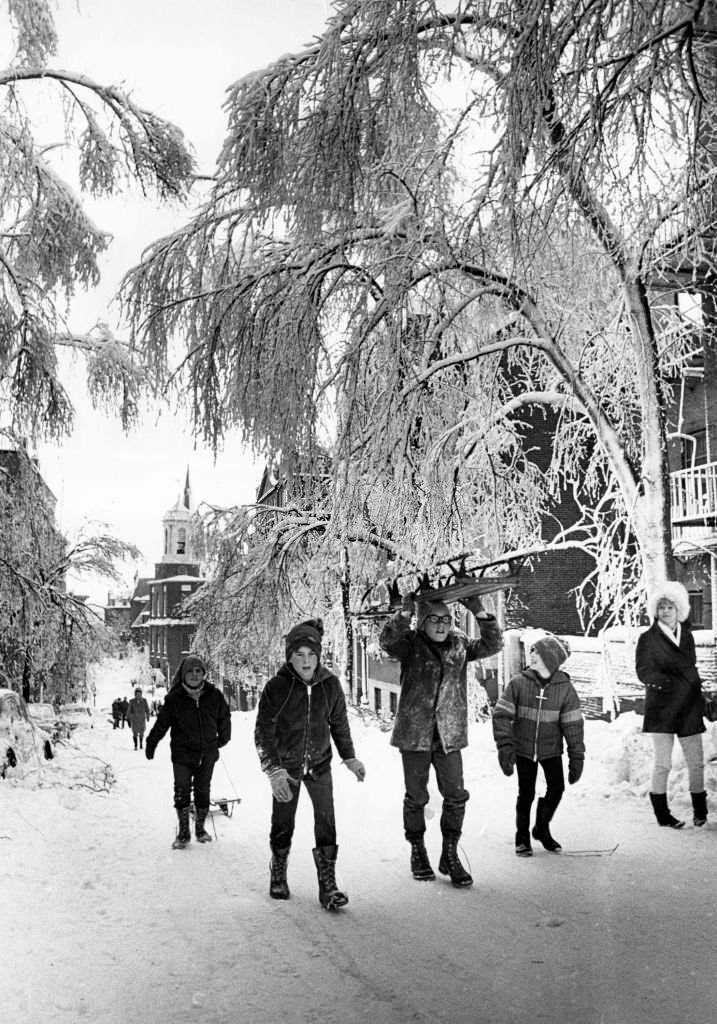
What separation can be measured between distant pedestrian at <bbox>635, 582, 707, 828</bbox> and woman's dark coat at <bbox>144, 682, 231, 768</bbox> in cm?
293

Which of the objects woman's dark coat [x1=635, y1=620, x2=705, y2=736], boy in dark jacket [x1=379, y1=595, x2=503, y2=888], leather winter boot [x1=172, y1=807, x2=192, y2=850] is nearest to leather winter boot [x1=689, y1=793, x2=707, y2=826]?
woman's dark coat [x1=635, y1=620, x2=705, y2=736]

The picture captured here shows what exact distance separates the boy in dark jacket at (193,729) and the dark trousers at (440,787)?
1.98 m

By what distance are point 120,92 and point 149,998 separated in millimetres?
5814

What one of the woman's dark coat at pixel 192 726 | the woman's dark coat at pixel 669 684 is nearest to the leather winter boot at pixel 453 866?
the woman's dark coat at pixel 669 684

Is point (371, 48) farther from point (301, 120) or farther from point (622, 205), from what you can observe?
point (622, 205)

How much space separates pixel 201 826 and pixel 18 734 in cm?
383

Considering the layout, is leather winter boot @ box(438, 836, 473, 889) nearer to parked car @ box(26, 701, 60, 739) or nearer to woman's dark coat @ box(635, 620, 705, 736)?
woman's dark coat @ box(635, 620, 705, 736)

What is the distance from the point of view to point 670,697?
5539mm

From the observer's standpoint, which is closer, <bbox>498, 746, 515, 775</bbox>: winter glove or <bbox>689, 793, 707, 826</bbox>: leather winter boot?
<bbox>498, 746, 515, 775</bbox>: winter glove

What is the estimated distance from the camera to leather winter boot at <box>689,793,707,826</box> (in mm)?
5254

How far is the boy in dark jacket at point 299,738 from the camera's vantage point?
4.39m

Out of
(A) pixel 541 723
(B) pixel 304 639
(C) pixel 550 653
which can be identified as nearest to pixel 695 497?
(C) pixel 550 653

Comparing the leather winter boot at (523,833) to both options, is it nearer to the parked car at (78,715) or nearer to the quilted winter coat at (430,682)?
the quilted winter coat at (430,682)

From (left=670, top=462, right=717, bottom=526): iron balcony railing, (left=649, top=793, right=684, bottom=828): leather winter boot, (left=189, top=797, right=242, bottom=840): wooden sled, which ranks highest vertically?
(left=670, top=462, right=717, bottom=526): iron balcony railing
